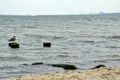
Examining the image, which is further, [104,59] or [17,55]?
[17,55]

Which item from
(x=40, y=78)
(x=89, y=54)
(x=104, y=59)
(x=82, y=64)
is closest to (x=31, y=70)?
(x=82, y=64)

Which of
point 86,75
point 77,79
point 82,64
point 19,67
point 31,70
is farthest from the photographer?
point 82,64

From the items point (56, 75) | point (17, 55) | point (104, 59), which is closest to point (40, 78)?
point (56, 75)

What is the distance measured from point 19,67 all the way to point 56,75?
302 inches

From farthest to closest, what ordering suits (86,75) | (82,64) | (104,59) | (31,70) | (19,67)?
(104,59)
(82,64)
(19,67)
(31,70)
(86,75)

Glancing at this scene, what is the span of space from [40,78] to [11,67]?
28.1ft

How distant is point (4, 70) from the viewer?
2325cm

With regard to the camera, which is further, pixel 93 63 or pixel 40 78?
pixel 93 63

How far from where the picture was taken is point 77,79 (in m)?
16.0

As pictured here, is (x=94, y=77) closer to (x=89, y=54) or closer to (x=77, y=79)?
(x=77, y=79)

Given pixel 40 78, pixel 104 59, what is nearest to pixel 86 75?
pixel 40 78

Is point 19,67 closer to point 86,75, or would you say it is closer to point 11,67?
point 11,67

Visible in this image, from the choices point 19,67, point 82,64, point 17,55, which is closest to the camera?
point 19,67

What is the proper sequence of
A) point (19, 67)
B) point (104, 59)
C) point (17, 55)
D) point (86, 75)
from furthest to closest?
point (17, 55), point (104, 59), point (19, 67), point (86, 75)
